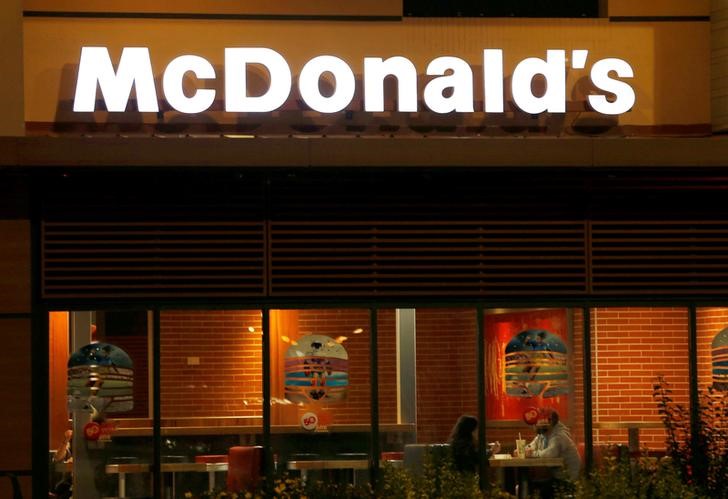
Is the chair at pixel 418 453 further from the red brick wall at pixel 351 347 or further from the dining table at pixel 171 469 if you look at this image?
the dining table at pixel 171 469

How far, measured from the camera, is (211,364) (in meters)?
15.4

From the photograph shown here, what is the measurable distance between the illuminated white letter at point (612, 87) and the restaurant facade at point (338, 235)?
0.03 metres

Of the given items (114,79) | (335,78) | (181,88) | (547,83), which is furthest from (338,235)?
(114,79)

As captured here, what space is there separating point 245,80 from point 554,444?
588cm

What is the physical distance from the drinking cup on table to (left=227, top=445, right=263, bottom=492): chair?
316cm

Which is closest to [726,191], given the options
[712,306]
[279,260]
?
[712,306]

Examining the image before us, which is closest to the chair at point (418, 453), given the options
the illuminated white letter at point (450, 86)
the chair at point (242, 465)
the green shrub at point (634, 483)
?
the green shrub at point (634, 483)

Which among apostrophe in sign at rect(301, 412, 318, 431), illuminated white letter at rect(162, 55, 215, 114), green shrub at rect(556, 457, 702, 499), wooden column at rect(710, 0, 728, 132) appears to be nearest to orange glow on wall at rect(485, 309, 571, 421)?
green shrub at rect(556, 457, 702, 499)

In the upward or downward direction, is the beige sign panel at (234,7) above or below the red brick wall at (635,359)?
above

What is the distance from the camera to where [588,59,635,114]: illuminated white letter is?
1563cm

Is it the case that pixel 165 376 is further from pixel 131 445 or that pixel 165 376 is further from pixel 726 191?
pixel 726 191

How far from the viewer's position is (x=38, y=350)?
1522cm

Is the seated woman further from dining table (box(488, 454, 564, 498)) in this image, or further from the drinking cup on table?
the drinking cup on table

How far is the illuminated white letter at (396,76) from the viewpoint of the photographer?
1541 cm
